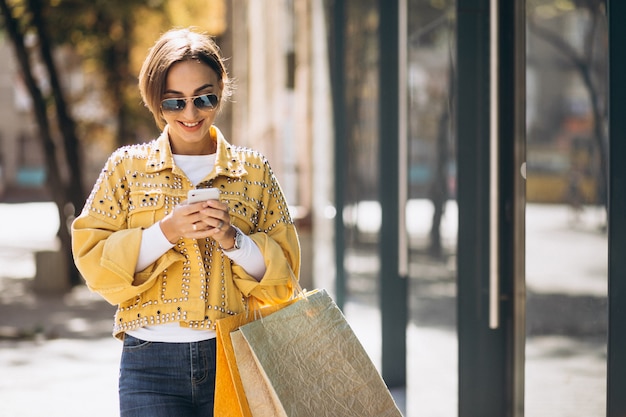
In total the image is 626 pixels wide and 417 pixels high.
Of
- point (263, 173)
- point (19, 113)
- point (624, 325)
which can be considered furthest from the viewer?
point (19, 113)

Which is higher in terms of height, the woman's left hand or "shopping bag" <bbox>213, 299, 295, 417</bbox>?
the woman's left hand

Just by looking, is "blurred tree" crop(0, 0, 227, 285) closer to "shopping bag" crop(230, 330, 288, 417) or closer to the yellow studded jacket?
the yellow studded jacket

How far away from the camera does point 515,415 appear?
15.9 feet

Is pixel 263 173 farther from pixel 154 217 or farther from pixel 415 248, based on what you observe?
pixel 415 248

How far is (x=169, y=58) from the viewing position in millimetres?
2799

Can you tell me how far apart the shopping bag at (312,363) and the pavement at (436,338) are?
125 cm

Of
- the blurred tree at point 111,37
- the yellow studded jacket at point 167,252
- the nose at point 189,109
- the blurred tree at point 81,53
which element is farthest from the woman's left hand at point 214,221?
the blurred tree at point 111,37

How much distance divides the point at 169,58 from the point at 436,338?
3688 millimetres

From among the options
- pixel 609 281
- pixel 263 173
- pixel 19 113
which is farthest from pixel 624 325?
pixel 19 113

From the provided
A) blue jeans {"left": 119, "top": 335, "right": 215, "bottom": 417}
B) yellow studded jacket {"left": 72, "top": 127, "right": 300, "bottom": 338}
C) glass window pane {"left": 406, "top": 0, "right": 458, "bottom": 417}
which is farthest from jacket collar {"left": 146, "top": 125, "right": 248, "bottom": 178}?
glass window pane {"left": 406, "top": 0, "right": 458, "bottom": 417}

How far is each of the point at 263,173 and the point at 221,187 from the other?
0.52ft

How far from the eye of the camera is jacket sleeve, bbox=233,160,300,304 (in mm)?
2830

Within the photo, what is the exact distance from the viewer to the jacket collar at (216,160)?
9.36 feet

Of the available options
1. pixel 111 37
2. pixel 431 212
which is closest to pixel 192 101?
pixel 431 212
